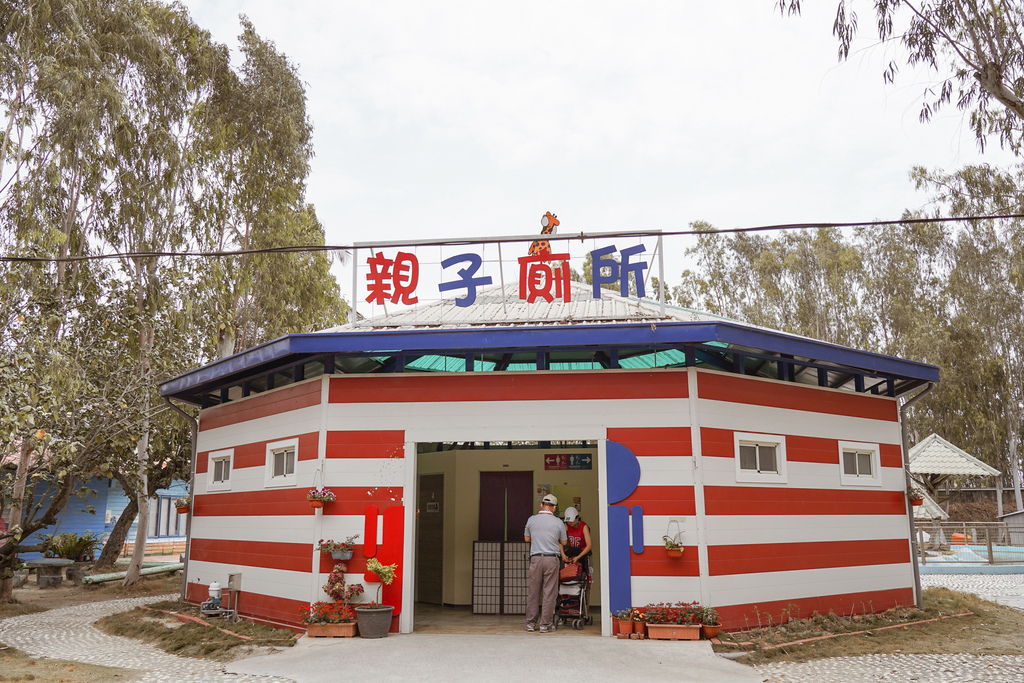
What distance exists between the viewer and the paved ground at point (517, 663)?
22.2ft

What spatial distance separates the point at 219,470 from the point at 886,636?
9.43m

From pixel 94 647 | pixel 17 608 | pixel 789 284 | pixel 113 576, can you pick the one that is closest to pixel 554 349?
pixel 94 647

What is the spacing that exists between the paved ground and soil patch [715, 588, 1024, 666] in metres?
0.29

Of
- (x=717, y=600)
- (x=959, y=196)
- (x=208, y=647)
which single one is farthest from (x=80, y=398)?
(x=959, y=196)

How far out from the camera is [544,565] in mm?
9055

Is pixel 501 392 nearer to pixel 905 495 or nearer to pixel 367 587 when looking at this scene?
pixel 367 587

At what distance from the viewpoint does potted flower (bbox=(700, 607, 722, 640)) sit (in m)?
8.17

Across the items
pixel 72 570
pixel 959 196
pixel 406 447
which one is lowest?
pixel 72 570


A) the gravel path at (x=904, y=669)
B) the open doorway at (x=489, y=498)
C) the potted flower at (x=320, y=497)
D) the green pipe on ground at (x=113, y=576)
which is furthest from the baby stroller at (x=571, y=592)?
the green pipe on ground at (x=113, y=576)

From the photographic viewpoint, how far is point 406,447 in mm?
9141

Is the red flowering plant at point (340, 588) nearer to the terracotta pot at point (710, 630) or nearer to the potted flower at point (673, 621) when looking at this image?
the potted flower at point (673, 621)

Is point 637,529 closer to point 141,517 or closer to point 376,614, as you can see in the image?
point 376,614

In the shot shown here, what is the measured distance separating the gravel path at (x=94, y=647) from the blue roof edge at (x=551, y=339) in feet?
11.7

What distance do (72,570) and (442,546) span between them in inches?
438
